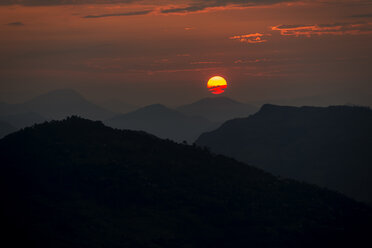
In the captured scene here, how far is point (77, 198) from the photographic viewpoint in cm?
9594

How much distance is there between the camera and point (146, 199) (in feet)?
320

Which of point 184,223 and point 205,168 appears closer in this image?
point 184,223

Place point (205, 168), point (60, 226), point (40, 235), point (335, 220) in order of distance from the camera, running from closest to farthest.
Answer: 1. point (40, 235)
2. point (60, 226)
3. point (335, 220)
4. point (205, 168)

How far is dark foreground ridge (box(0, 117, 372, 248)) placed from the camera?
284 feet

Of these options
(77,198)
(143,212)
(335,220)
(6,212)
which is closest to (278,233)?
(335,220)

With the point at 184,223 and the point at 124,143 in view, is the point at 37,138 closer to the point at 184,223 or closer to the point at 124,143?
the point at 124,143

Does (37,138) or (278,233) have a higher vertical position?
(37,138)

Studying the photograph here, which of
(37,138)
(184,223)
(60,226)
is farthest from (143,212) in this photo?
(37,138)

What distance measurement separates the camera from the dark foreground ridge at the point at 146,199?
284 ft

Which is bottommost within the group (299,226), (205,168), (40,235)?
(40,235)

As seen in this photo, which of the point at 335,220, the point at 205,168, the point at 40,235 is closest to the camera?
the point at 40,235

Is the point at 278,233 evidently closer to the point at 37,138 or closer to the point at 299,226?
the point at 299,226

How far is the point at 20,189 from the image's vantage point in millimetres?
95562

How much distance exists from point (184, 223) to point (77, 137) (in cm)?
3039
